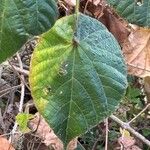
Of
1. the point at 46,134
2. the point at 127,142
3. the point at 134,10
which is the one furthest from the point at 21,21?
the point at 127,142

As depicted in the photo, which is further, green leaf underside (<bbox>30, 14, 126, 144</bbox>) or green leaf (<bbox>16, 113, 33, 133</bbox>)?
green leaf (<bbox>16, 113, 33, 133</bbox>)

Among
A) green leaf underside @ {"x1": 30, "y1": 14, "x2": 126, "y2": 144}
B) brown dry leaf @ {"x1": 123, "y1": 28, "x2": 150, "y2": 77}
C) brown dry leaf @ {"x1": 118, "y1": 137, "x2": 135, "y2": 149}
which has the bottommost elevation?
brown dry leaf @ {"x1": 118, "y1": 137, "x2": 135, "y2": 149}

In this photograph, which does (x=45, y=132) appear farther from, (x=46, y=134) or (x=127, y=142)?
(x=127, y=142)

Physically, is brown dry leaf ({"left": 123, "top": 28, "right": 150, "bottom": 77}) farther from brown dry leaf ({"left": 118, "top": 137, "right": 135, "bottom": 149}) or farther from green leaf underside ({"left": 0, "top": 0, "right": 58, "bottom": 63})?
green leaf underside ({"left": 0, "top": 0, "right": 58, "bottom": 63})

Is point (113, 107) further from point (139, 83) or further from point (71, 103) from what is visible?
point (139, 83)

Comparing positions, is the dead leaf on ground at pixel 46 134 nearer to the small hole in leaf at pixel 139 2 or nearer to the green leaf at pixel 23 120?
the green leaf at pixel 23 120

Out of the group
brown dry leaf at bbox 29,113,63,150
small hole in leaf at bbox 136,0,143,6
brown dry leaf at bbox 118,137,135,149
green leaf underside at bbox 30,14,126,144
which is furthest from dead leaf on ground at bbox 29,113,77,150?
small hole in leaf at bbox 136,0,143,6

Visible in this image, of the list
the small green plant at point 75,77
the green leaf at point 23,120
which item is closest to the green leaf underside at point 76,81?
the small green plant at point 75,77
